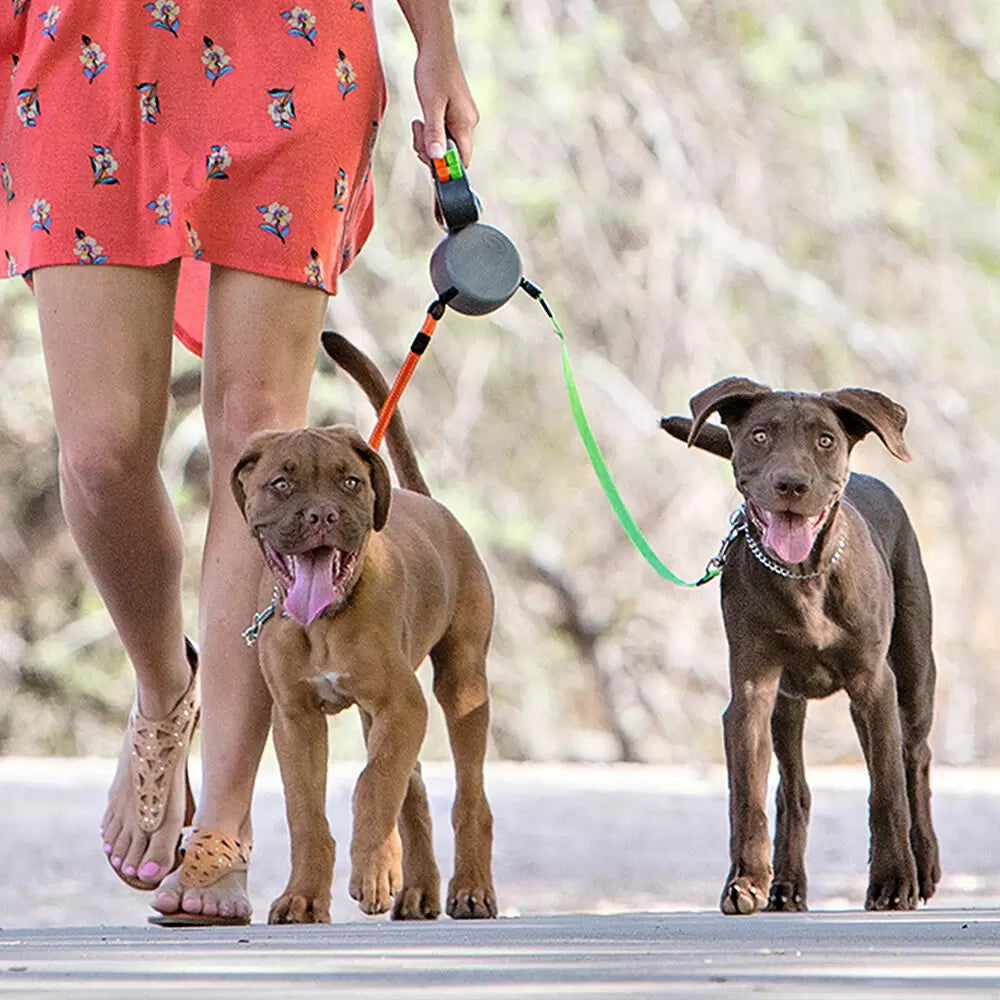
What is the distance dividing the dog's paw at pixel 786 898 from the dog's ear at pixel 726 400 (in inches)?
33.9

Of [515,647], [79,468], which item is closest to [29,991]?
[79,468]

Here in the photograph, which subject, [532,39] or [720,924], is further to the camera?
[532,39]

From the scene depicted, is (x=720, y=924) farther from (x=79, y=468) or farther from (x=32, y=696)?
(x=32, y=696)

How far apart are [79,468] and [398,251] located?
23.4 feet

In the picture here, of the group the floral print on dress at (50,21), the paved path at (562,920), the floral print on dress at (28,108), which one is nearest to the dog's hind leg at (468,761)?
the paved path at (562,920)

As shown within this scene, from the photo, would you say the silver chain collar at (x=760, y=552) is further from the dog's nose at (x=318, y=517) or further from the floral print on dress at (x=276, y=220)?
the floral print on dress at (x=276, y=220)

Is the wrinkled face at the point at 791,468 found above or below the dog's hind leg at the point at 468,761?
above

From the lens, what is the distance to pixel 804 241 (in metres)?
11.5

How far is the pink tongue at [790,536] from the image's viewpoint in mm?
4352

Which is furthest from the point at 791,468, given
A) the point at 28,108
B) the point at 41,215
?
the point at 28,108

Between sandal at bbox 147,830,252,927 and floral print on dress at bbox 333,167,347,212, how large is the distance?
1.13m

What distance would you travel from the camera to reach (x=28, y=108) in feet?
14.3

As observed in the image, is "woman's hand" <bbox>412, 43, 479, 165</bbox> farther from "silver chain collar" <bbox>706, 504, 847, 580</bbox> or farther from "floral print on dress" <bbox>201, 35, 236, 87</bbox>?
"silver chain collar" <bbox>706, 504, 847, 580</bbox>

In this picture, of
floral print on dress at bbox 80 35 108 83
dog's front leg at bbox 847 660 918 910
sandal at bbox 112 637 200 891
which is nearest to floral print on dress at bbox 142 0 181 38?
floral print on dress at bbox 80 35 108 83
